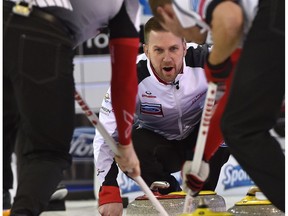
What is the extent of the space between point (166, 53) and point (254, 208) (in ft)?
2.85

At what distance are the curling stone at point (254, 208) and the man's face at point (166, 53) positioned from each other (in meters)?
0.72

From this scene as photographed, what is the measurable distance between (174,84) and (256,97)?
1.53m

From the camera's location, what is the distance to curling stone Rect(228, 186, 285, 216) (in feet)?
10.9

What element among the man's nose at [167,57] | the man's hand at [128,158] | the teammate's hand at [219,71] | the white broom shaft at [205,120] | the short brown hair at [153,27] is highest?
the short brown hair at [153,27]

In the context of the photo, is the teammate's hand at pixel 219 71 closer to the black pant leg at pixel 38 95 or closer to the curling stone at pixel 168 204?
the black pant leg at pixel 38 95

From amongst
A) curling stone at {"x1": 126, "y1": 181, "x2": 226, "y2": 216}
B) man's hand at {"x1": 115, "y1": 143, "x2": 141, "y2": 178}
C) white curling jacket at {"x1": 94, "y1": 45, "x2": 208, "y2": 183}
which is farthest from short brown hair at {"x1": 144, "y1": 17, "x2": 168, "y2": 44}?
man's hand at {"x1": 115, "y1": 143, "x2": 141, "y2": 178}

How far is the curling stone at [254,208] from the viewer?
10.9 ft

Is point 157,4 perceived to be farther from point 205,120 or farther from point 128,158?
point 128,158

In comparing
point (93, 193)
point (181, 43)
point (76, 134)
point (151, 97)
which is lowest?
point (93, 193)

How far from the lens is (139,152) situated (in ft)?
12.9

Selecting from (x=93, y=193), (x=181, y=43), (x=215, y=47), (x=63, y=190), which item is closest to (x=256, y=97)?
(x=215, y=47)

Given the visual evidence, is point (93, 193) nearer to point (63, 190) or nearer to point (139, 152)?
point (63, 190)

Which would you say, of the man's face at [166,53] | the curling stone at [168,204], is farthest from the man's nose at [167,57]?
the curling stone at [168,204]

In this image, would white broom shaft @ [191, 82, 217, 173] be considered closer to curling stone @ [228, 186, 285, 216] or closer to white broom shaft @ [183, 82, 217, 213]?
white broom shaft @ [183, 82, 217, 213]
